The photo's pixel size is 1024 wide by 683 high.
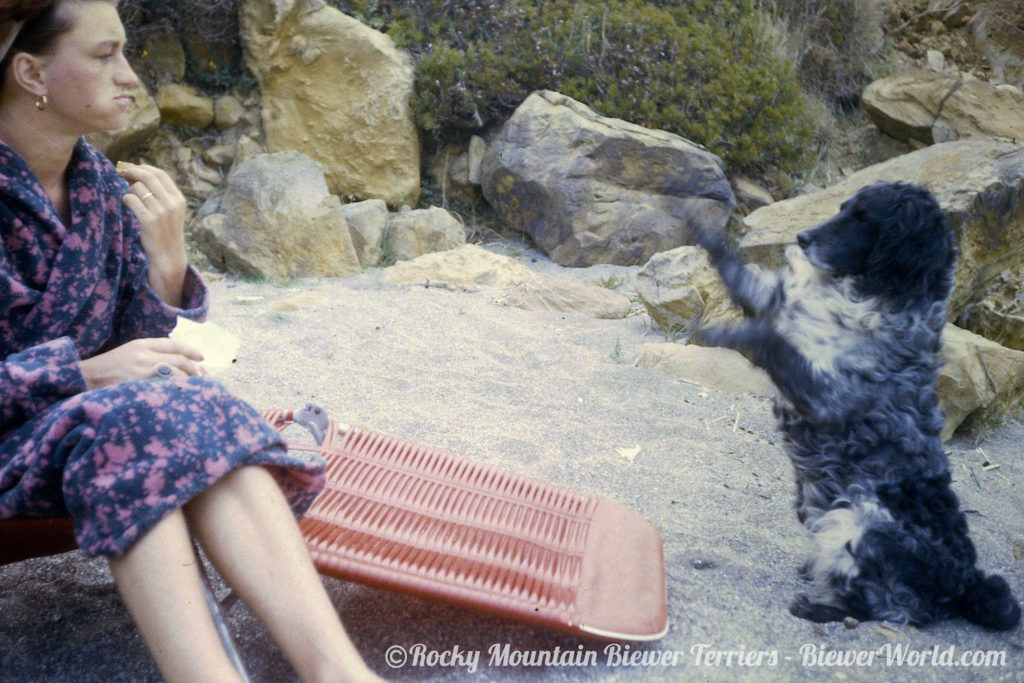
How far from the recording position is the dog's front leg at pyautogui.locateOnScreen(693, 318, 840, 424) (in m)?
2.00

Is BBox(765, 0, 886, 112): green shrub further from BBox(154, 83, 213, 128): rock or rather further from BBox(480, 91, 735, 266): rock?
BBox(154, 83, 213, 128): rock

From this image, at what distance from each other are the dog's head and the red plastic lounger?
0.83 meters

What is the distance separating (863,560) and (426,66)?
578 centimetres

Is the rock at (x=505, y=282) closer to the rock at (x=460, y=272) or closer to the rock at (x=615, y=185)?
the rock at (x=460, y=272)

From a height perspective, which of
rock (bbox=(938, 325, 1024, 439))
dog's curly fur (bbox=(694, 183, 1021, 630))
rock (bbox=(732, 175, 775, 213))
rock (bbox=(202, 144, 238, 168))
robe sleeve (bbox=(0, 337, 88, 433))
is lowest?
rock (bbox=(202, 144, 238, 168))

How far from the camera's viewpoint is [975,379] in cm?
332

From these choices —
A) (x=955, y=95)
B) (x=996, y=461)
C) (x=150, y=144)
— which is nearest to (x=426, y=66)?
(x=150, y=144)

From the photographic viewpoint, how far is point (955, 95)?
6812 mm

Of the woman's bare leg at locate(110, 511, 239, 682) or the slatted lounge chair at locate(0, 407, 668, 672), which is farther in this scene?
the slatted lounge chair at locate(0, 407, 668, 672)

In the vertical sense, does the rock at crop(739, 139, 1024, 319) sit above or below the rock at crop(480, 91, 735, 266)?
above

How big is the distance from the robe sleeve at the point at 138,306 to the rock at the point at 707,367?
2318 mm

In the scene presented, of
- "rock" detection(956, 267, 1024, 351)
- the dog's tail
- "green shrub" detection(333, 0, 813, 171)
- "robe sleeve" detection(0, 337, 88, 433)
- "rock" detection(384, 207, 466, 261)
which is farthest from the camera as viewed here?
"green shrub" detection(333, 0, 813, 171)

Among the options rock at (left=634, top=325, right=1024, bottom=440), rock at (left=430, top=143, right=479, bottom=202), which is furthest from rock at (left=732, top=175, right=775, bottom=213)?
rock at (left=634, top=325, right=1024, bottom=440)

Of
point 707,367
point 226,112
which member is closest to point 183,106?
point 226,112
